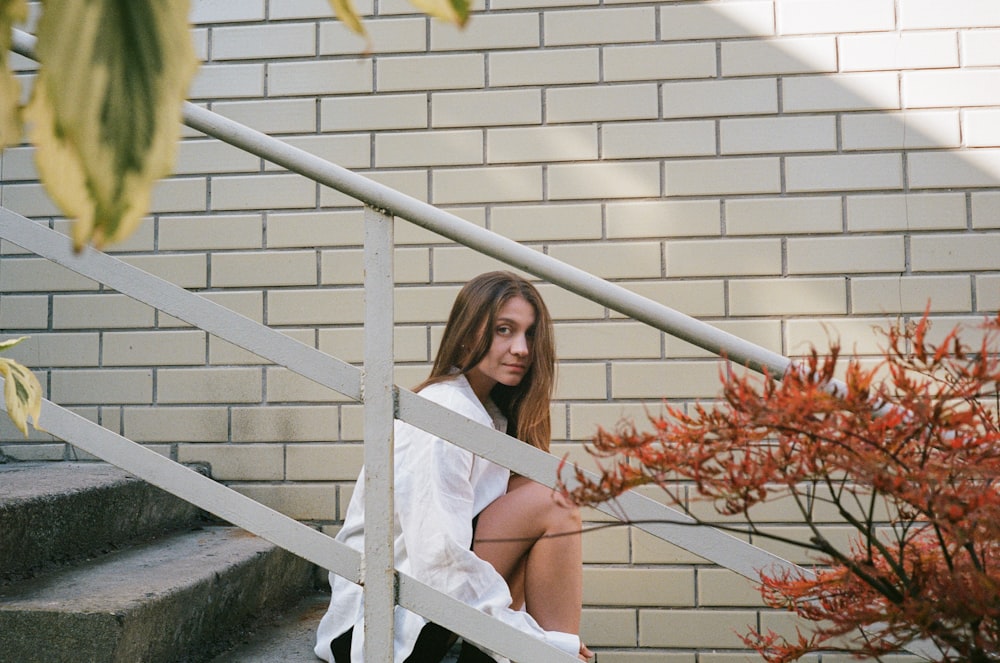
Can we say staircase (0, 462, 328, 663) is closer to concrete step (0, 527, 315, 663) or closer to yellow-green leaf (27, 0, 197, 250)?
concrete step (0, 527, 315, 663)

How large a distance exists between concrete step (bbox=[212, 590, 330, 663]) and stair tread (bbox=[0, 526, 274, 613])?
0.53ft

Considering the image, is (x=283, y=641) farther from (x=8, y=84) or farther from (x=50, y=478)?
(x=8, y=84)

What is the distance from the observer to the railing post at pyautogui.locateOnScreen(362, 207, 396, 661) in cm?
129

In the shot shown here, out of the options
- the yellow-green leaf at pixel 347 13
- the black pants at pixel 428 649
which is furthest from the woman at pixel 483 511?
the yellow-green leaf at pixel 347 13

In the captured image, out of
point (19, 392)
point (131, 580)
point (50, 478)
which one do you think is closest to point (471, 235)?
point (19, 392)

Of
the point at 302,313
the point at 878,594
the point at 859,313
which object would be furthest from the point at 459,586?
the point at 859,313

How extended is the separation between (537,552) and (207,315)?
84cm

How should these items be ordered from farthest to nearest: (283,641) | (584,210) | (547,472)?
(584,210)
(283,641)
(547,472)

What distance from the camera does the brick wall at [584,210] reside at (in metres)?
2.27

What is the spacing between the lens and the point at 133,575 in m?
1.61

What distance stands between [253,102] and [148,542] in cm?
128

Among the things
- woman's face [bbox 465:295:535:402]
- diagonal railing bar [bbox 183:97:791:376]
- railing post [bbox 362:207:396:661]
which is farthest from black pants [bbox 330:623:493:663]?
diagonal railing bar [bbox 183:97:791:376]

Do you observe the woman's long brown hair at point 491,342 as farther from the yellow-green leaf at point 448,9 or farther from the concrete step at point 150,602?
the yellow-green leaf at point 448,9

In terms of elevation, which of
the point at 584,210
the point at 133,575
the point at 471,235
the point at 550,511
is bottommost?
the point at 133,575
